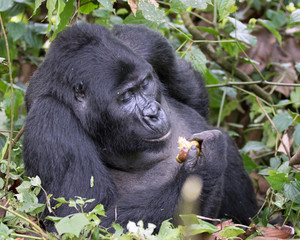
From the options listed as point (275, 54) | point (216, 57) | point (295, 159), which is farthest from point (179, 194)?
point (275, 54)

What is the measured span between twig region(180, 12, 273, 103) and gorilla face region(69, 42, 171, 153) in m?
2.10

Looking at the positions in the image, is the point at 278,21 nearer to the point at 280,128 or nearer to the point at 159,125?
the point at 280,128

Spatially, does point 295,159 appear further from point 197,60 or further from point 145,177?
point 197,60

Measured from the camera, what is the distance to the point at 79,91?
3.94 meters

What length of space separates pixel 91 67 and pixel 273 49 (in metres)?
3.67

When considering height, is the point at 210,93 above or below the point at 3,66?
below

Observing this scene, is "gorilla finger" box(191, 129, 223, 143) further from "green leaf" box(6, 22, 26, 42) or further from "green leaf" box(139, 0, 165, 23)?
"green leaf" box(6, 22, 26, 42)

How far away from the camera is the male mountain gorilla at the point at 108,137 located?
145 inches

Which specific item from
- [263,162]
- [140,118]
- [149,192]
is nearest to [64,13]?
[140,118]

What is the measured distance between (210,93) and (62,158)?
2.95 meters

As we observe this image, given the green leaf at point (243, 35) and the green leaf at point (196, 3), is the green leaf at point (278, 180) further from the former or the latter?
the green leaf at point (243, 35)

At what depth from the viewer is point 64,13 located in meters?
4.08

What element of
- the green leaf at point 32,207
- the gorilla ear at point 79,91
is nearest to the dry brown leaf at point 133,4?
the gorilla ear at point 79,91

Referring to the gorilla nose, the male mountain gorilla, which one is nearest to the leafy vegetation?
the male mountain gorilla
